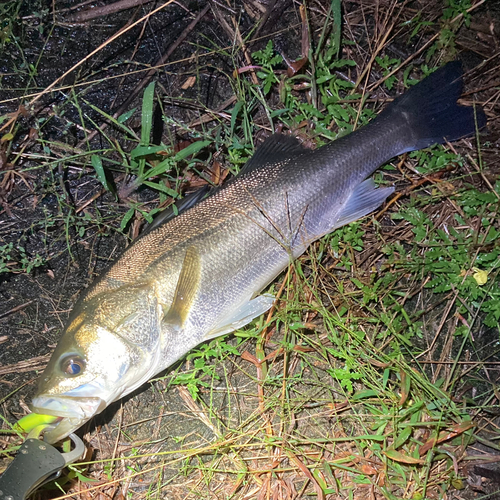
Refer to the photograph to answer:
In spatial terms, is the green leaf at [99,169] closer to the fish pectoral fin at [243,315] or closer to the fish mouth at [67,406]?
the fish pectoral fin at [243,315]

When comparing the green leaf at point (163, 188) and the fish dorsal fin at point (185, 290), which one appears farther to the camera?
the green leaf at point (163, 188)

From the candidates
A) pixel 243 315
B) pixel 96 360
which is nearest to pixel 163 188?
pixel 243 315

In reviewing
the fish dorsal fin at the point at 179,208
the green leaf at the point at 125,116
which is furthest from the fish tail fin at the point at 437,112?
the green leaf at the point at 125,116

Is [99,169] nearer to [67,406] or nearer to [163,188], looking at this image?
[163,188]

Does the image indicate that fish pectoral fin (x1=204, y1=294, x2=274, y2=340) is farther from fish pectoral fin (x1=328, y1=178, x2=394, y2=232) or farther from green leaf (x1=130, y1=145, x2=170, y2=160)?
green leaf (x1=130, y1=145, x2=170, y2=160)

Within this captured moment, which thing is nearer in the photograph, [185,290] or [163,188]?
[185,290]

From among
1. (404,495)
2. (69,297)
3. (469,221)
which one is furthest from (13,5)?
(404,495)

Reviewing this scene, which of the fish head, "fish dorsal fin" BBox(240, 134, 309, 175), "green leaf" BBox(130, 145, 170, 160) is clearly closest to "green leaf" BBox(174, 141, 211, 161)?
"green leaf" BBox(130, 145, 170, 160)
